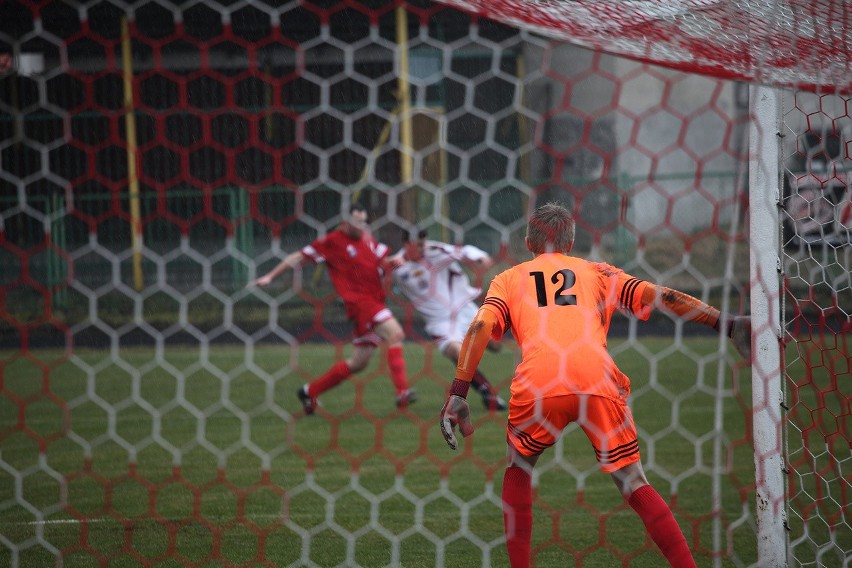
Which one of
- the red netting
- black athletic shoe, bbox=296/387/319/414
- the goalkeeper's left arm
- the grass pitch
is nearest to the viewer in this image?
the red netting

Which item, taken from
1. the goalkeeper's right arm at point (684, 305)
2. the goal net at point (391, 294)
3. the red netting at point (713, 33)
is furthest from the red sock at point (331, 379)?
the red netting at point (713, 33)

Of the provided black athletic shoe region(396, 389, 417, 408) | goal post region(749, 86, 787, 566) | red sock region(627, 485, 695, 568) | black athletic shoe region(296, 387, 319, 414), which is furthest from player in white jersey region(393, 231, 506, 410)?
red sock region(627, 485, 695, 568)

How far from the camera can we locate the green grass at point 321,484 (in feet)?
14.5

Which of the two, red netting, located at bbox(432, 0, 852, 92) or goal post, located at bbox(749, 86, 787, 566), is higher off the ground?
red netting, located at bbox(432, 0, 852, 92)

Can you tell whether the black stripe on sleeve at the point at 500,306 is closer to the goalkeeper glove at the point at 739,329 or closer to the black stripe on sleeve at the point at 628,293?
the black stripe on sleeve at the point at 628,293

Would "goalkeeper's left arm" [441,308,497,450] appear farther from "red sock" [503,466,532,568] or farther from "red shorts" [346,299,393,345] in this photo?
"red shorts" [346,299,393,345]

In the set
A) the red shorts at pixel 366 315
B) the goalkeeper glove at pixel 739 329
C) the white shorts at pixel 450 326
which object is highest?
the goalkeeper glove at pixel 739 329

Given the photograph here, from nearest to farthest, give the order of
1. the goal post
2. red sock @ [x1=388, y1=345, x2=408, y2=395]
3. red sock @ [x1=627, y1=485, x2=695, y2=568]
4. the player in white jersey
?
red sock @ [x1=627, y1=485, x2=695, y2=568]
the goal post
red sock @ [x1=388, y1=345, x2=408, y2=395]
the player in white jersey

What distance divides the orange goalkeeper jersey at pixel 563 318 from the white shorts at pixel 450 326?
200 inches

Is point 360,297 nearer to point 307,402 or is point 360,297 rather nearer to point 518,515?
point 307,402

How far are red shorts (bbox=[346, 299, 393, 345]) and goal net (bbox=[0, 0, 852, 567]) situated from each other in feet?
1.96

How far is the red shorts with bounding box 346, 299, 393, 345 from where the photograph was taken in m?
8.58

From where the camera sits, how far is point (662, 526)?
3477 mm

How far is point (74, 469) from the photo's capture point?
6273 millimetres
